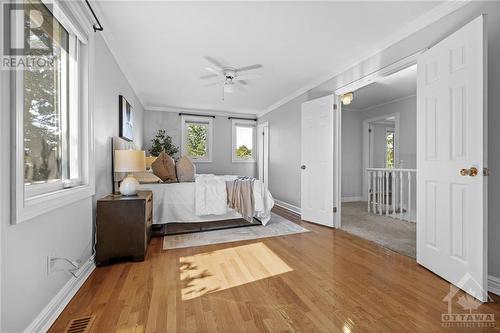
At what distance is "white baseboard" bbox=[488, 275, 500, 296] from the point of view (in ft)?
5.96

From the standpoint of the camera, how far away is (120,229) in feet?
7.58

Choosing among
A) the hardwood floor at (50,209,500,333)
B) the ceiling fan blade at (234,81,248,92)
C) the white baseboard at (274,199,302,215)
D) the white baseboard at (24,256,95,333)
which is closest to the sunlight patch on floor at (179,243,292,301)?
the hardwood floor at (50,209,500,333)

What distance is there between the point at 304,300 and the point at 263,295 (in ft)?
1.04

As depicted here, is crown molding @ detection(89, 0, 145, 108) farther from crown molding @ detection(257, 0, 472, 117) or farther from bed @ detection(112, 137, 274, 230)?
crown molding @ detection(257, 0, 472, 117)

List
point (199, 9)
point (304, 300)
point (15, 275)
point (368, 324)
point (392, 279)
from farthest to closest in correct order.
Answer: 1. point (199, 9)
2. point (392, 279)
3. point (304, 300)
4. point (368, 324)
5. point (15, 275)

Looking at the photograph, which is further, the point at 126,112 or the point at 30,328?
the point at 126,112

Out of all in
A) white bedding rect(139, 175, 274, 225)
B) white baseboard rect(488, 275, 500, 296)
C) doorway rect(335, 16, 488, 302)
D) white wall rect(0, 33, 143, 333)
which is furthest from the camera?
white bedding rect(139, 175, 274, 225)

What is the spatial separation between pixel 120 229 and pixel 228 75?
276 centimetres

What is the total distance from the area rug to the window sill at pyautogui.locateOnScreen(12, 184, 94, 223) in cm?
129

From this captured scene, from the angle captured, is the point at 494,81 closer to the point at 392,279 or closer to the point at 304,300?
the point at 392,279

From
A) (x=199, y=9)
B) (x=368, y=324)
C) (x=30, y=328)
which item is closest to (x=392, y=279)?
(x=368, y=324)

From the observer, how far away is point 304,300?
5.68 ft

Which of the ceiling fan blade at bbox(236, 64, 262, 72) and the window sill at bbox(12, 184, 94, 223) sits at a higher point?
the ceiling fan blade at bbox(236, 64, 262, 72)

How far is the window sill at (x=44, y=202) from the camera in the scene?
119cm
